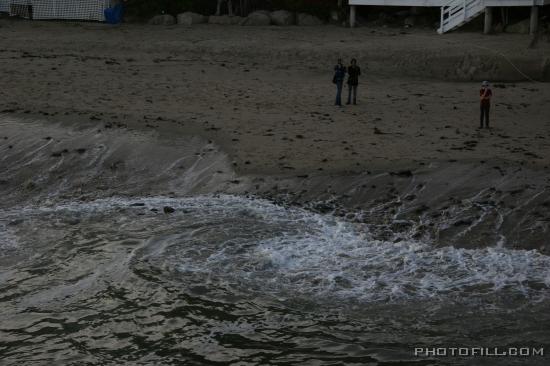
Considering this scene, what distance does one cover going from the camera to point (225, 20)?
3388cm

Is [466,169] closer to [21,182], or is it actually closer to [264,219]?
[264,219]

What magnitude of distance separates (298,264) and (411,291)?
183 cm

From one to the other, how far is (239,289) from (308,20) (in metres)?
24.1

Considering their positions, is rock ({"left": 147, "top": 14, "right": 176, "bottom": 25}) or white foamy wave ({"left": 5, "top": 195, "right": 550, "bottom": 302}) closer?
white foamy wave ({"left": 5, "top": 195, "right": 550, "bottom": 302})

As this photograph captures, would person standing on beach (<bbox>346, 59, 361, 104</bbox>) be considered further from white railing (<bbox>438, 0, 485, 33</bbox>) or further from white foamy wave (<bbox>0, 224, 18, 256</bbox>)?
white foamy wave (<bbox>0, 224, 18, 256</bbox>)

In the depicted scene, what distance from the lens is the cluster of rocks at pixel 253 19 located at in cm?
3350

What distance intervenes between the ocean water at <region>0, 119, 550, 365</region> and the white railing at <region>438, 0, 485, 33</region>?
17.5 meters

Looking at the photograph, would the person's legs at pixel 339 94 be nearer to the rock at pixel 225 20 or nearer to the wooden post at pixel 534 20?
the wooden post at pixel 534 20

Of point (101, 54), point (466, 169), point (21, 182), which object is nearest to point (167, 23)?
point (101, 54)

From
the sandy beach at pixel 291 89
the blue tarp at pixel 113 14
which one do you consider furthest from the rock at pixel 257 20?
the blue tarp at pixel 113 14

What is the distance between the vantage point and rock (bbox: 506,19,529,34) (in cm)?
2888

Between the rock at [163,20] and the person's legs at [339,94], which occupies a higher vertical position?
the rock at [163,20]

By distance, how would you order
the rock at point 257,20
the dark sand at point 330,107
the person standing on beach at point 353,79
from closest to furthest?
the dark sand at point 330,107, the person standing on beach at point 353,79, the rock at point 257,20

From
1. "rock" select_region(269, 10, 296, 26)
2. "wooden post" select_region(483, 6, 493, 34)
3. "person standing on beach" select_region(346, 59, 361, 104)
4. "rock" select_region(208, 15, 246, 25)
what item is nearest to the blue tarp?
"rock" select_region(208, 15, 246, 25)
